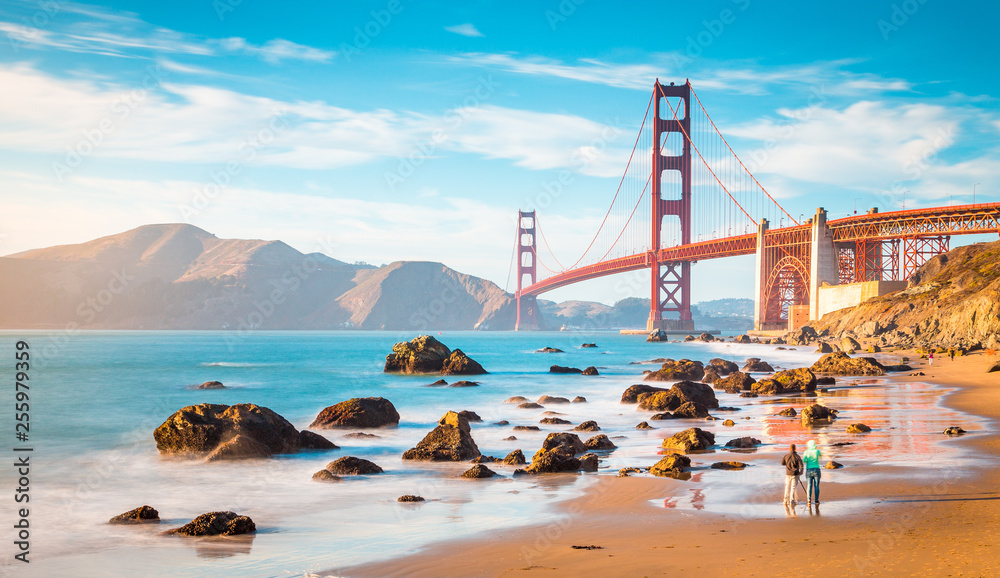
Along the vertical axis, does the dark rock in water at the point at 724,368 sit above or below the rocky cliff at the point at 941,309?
below

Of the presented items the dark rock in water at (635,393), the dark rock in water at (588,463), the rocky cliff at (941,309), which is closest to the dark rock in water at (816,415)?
the dark rock in water at (588,463)

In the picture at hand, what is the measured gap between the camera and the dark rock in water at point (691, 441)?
13.3 m

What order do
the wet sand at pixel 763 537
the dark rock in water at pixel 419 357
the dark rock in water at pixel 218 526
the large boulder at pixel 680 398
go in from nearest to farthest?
1. the wet sand at pixel 763 537
2. the dark rock in water at pixel 218 526
3. the large boulder at pixel 680 398
4. the dark rock in water at pixel 419 357

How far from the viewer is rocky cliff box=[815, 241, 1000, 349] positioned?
40.4 meters

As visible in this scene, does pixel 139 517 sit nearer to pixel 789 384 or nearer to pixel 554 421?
pixel 554 421

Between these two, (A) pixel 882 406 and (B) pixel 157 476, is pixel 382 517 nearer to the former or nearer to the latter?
(B) pixel 157 476

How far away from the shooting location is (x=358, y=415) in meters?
18.3

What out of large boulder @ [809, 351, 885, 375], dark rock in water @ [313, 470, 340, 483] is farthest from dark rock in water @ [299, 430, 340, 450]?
large boulder @ [809, 351, 885, 375]

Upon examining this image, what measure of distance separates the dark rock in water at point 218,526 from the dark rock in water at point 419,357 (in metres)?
30.3

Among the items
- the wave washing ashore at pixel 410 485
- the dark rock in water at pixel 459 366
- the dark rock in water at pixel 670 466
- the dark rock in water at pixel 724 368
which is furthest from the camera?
the dark rock in water at pixel 459 366

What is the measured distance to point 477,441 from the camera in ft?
52.9

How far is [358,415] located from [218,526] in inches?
388

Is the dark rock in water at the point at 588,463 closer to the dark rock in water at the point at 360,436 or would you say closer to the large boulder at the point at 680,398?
the dark rock in water at the point at 360,436

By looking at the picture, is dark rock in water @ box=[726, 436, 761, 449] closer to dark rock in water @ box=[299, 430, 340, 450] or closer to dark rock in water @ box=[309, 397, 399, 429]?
dark rock in water @ box=[299, 430, 340, 450]
